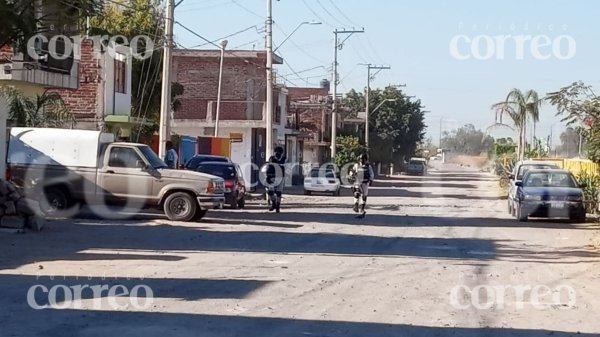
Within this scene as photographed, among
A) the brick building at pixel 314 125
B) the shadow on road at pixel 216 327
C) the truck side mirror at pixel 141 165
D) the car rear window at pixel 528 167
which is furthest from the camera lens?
the brick building at pixel 314 125

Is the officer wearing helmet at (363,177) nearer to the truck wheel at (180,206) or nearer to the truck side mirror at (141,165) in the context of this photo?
the truck wheel at (180,206)

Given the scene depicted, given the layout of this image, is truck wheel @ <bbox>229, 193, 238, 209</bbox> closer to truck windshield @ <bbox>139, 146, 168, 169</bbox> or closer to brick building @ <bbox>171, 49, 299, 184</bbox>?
truck windshield @ <bbox>139, 146, 168, 169</bbox>

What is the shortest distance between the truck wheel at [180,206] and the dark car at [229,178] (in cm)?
600

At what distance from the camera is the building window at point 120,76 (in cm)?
4003

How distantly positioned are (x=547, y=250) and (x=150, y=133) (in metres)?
22.6

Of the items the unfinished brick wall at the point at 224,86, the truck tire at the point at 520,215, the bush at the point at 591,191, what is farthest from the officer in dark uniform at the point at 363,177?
the unfinished brick wall at the point at 224,86

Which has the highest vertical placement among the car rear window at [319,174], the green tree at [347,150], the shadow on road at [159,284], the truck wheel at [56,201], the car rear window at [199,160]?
the green tree at [347,150]

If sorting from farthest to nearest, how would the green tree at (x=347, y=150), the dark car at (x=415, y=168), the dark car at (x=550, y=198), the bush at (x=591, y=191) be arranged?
the dark car at (x=415, y=168) → the green tree at (x=347, y=150) → the bush at (x=591, y=191) → the dark car at (x=550, y=198)

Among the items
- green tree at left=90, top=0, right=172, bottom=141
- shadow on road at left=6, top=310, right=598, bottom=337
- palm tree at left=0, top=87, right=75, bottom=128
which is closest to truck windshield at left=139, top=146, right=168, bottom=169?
palm tree at left=0, top=87, right=75, bottom=128

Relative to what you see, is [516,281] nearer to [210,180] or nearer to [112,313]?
[112,313]

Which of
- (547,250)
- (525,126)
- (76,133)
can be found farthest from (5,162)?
(525,126)

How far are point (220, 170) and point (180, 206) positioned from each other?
23.6 ft

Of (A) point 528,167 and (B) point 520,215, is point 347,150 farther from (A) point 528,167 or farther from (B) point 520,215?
(B) point 520,215

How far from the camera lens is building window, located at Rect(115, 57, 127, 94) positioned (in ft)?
131
